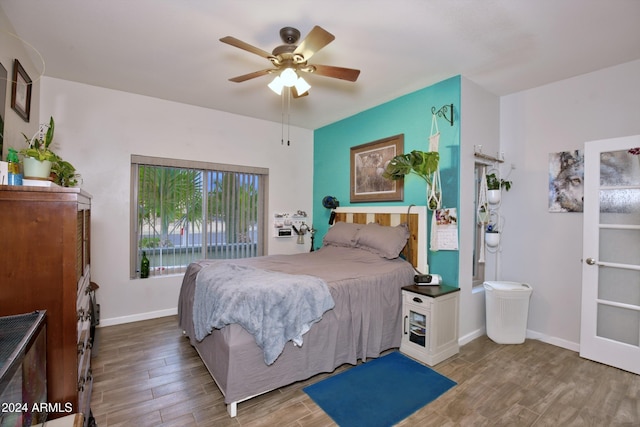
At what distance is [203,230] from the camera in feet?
13.5

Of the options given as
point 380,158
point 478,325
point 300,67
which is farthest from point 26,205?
point 478,325

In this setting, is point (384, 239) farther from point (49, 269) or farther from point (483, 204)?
point (49, 269)

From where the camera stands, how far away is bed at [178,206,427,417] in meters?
1.98

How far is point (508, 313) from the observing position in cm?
305

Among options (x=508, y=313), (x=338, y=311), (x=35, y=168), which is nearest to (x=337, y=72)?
(x=338, y=311)

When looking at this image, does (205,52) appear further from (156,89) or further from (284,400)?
(284,400)

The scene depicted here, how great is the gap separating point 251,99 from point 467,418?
3.82 m

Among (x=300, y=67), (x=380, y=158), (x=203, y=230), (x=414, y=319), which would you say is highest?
(x=300, y=67)

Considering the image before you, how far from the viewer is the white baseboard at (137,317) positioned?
11.4 feet

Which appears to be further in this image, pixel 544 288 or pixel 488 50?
pixel 544 288

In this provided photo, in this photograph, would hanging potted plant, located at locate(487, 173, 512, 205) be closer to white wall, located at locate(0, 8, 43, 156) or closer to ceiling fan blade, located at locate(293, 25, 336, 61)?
ceiling fan blade, located at locate(293, 25, 336, 61)

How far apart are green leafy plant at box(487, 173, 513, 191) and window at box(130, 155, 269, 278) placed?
309cm

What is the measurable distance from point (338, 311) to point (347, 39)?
2.25 m

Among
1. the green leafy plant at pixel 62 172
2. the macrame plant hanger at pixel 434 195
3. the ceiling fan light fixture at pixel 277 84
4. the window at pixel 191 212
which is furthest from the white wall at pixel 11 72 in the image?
the macrame plant hanger at pixel 434 195
